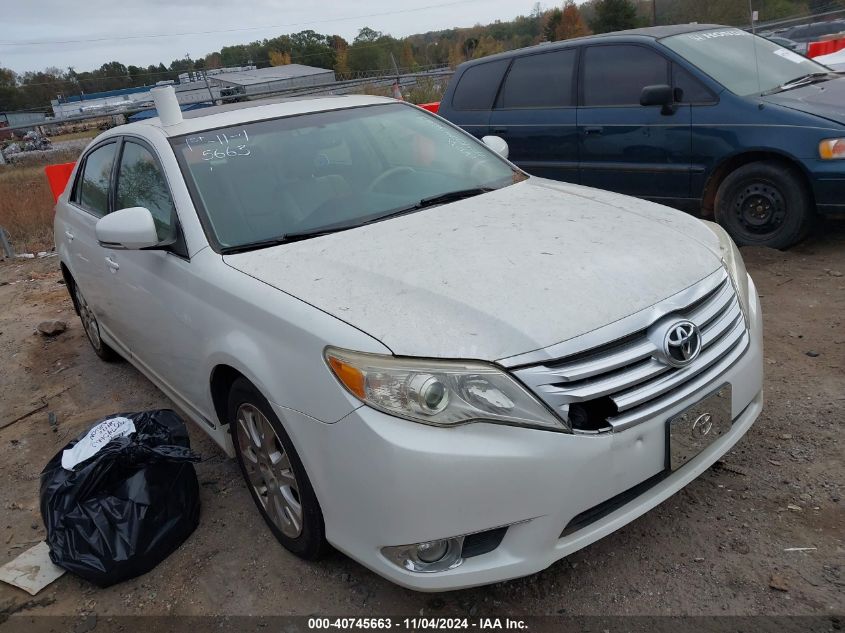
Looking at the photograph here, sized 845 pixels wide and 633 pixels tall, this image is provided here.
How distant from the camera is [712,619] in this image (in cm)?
213

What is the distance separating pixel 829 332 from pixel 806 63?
3309 millimetres

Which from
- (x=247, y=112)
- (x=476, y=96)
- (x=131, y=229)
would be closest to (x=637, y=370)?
(x=131, y=229)

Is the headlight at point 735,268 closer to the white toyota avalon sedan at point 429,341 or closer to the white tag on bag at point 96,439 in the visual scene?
the white toyota avalon sedan at point 429,341

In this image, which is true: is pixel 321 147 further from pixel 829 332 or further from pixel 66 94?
pixel 66 94

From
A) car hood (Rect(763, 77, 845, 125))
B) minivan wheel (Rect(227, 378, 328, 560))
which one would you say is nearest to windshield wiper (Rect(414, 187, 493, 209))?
minivan wheel (Rect(227, 378, 328, 560))

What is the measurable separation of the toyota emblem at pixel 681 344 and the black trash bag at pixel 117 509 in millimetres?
1969

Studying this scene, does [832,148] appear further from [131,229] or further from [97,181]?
[97,181]

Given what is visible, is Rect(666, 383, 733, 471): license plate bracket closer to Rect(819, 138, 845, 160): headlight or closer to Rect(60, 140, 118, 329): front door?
Rect(60, 140, 118, 329): front door

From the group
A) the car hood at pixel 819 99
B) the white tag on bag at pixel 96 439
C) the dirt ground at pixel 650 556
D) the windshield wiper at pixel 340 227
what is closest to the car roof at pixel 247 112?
the windshield wiper at pixel 340 227

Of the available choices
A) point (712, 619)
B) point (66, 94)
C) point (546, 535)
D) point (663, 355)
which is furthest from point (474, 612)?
point (66, 94)

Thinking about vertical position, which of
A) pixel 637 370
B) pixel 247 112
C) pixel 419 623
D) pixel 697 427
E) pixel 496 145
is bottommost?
pixel 419 623

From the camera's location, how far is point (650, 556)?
2426mm

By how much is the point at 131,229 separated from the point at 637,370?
84.6 inches

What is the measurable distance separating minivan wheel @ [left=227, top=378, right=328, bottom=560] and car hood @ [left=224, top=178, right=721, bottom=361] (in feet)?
1.58
